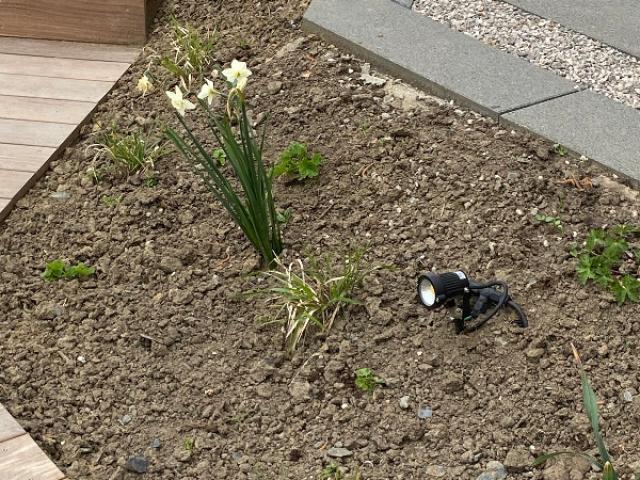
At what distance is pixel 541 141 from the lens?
3338mm

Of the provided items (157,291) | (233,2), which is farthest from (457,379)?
(233,2)

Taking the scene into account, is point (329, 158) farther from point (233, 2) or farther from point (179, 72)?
point (233, 2)

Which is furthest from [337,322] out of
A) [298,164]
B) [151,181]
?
[151,181]

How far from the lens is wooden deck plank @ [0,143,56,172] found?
360cm

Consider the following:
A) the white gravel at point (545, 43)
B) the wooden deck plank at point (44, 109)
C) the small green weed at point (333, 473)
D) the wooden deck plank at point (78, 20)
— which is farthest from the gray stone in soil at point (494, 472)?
the wooden deck plank at point (78, 20)

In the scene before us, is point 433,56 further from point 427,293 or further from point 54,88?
point 54,88

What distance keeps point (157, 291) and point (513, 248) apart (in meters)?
1.22

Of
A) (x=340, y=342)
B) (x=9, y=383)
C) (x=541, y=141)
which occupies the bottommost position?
(x=9, y=383)

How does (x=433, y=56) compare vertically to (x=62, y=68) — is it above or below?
above

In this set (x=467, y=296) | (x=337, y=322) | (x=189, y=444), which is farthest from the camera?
(x=337, y=322)

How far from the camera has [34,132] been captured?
3.80 metres

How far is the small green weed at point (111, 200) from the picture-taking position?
339 cm

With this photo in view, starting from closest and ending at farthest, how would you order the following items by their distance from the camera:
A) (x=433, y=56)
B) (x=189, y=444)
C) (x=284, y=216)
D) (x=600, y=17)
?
(x=189, y=444) → (x=284, y=216) → (x=433, y=56) → (x=600, y=17)

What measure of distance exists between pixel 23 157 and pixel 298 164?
122 cm
